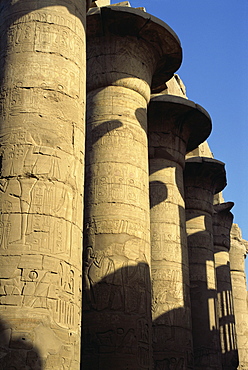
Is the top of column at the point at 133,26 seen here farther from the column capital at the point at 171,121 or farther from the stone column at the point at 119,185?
the column capital at the point at 171,121

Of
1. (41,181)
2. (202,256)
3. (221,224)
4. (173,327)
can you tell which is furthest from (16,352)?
(221,224)

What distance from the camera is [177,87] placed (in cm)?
1853

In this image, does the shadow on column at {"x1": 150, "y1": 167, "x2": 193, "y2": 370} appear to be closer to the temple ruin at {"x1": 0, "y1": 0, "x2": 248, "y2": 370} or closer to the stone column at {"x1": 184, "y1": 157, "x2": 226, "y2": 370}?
the temple ruin at {"x1": 0, "y1": 0, "x2": 248, "y2": 370}

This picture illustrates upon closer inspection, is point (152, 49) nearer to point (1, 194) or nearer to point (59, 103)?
point (59, 103)

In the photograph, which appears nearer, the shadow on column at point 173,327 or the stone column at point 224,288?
the shadow on column at point 173,327

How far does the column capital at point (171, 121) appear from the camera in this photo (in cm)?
1395

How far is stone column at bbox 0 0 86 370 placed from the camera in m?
5.78

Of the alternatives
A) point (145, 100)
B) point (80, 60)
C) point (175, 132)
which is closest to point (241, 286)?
point (175, 132)

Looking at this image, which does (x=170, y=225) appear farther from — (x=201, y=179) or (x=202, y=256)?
(x=201, y=179)

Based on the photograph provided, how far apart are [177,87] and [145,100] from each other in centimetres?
715

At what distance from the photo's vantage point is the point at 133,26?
1148 cm

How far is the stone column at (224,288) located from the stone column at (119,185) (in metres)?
9.81

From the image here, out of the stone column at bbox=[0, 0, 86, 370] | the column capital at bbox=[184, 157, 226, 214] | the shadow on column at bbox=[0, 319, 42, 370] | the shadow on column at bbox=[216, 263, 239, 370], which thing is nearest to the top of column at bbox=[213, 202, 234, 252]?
the shadow on column at bbox=[216, 263, 239, 370]

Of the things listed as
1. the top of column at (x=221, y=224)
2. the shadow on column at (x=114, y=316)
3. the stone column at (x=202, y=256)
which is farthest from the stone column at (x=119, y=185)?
the top of column at (x=221, y=224)
